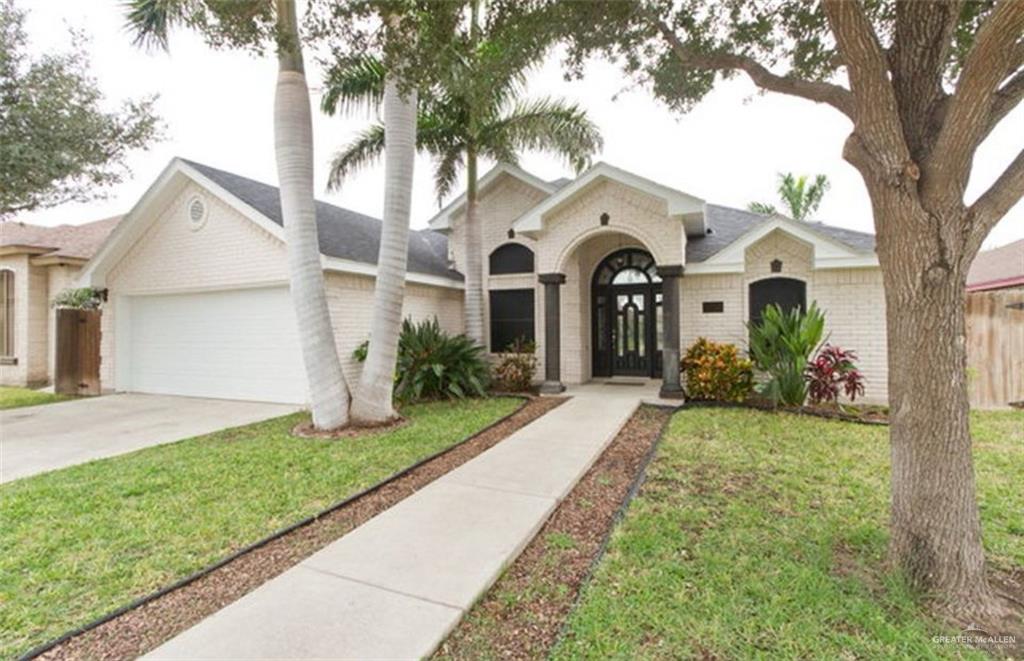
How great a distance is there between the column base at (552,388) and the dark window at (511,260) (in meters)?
3.53

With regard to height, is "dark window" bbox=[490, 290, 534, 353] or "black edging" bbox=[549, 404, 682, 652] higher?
"dark window" bbox=[490, 290, 534, 353]

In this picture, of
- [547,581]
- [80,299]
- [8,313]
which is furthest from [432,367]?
[8,313]

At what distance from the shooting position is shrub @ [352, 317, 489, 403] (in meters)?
9.62

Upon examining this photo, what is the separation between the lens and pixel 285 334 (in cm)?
991

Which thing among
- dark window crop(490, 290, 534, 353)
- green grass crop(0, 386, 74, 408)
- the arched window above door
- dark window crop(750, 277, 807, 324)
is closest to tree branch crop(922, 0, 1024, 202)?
dark window crop(750, 277, 807, 324)

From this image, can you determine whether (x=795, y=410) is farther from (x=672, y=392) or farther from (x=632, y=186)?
(x=632, y=186)

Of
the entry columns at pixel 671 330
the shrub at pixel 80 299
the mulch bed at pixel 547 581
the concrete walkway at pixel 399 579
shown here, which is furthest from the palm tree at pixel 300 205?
the shrub at pixel 80 299

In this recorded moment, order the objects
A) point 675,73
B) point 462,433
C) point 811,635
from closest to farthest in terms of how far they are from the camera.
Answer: point 811,635, point 675,73, point 462,433

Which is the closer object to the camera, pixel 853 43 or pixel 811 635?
pixel 811 635

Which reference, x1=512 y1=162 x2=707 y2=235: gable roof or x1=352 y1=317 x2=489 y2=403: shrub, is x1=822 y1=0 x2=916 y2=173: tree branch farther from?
x1=352 y1=317 x2=489 y2=403: shrub

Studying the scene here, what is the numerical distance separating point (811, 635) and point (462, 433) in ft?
16.4

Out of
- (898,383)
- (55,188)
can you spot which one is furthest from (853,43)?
(55,188)

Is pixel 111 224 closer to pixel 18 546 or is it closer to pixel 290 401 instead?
pixel 290 401

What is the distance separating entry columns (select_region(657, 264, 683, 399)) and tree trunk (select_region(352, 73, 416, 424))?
5432mm
